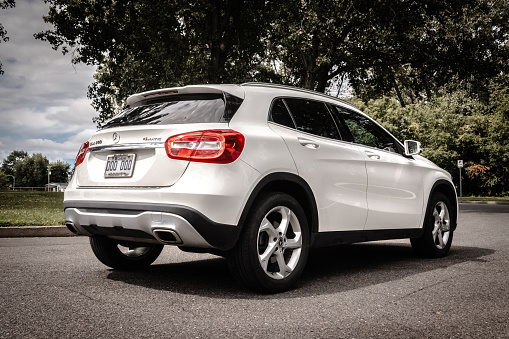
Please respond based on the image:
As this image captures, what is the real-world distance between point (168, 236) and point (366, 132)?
9.43 feet

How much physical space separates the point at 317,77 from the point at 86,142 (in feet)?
53.6

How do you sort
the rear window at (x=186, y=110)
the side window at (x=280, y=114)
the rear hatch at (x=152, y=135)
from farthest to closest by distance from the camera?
the side window at (x=280, y=114)
the rear window at (x=186, y=110)
the rear hatch at (x=152, y=135)

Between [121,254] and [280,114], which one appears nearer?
[280,114]

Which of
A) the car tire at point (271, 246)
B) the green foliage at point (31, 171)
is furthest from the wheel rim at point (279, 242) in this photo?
the green foliage at point (31, 171)

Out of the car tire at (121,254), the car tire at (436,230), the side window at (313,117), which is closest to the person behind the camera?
the side window at (313,117)

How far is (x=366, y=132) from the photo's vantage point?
5832 mm

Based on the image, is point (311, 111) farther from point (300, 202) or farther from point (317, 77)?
point (317, 77)

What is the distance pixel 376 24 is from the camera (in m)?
17.7

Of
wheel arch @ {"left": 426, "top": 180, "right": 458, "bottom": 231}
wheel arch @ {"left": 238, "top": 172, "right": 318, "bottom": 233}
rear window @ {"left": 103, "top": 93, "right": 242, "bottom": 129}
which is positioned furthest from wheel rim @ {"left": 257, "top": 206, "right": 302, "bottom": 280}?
wheel arch @ {"left": 426, "top": 180, "right": 458, "bottom": 231}

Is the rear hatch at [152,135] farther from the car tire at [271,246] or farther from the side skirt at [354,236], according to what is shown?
the side skirt at [354,236]

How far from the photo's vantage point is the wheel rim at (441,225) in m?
6.62

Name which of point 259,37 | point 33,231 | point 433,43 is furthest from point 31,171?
point 33,231

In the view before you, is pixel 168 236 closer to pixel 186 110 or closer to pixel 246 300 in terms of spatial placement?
pixel 246 300

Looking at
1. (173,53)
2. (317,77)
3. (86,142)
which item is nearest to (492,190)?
(317,77)
